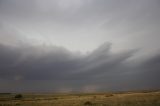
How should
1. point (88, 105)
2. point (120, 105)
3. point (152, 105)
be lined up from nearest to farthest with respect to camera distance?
point (152, 105)
point (120, 105)
point (88, 105)

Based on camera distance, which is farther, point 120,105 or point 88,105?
point 88,105

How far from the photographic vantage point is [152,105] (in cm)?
4250

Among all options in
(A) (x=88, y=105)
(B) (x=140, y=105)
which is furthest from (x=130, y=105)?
(A) (x=88, y=105)

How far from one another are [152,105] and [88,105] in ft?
48.4

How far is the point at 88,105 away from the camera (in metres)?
50.6

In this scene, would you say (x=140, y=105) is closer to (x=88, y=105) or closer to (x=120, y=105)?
(x=120, y=105)

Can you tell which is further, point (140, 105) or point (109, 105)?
point (109, 105)

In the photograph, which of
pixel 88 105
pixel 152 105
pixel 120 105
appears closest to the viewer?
pixel 152 105

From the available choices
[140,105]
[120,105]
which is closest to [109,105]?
[120,105]

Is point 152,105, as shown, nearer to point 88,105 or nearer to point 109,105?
point 109,105

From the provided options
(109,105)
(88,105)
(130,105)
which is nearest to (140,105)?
(130,105)

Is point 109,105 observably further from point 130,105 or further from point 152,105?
point 152,105

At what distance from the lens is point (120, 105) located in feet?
151

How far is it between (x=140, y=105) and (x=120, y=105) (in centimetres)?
421
